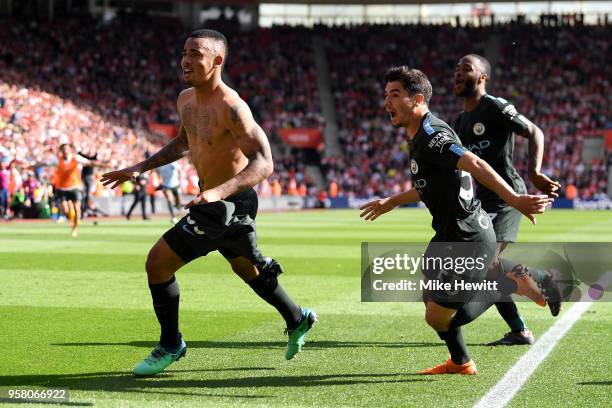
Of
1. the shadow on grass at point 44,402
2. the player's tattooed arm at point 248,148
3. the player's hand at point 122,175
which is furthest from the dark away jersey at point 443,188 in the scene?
the shadow on grass at point 44,402

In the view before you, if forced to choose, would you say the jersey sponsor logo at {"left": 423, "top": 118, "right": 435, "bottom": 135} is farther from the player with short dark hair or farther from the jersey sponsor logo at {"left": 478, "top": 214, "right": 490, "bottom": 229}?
the player with short dark hair

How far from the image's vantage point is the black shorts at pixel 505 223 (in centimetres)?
770

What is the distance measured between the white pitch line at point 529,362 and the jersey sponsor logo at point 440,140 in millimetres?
1489

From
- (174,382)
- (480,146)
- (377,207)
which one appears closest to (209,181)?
(377,207)

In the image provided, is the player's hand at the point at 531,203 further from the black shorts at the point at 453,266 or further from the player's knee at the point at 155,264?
the player's knee at the point at 155,264

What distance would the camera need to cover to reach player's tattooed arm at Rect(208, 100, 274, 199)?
6.03 m

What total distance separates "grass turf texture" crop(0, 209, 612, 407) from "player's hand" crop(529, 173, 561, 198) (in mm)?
1176

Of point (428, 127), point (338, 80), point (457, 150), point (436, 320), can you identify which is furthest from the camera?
point (338, 80)

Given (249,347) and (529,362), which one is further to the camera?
(249,347)

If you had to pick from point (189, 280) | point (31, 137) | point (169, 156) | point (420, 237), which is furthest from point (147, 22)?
point (169, 156)

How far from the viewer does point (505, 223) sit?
25.4ft

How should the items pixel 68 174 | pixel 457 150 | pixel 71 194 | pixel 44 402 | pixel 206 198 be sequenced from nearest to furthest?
pixel 44 402 → pixel 206 198 → pixel 457 150 → pixel 68 174 → pixel 71 194

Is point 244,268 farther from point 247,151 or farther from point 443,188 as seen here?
point 443,188

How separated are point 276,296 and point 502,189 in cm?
192
